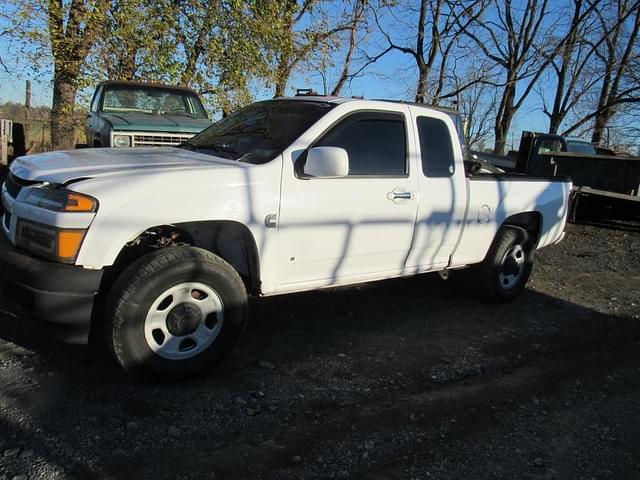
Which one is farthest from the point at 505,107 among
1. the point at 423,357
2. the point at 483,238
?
the point at 423,357

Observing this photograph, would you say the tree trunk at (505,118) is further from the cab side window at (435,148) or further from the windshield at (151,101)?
the cab side window at (435,148)

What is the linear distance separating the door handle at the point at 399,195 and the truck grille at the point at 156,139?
438cm

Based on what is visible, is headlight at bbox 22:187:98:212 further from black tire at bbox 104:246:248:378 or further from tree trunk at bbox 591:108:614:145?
tree trunk at bbox 591:108:614:145

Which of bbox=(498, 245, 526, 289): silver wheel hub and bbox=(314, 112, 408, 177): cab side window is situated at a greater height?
bbox=(314, 112, 408, 177): cab side window

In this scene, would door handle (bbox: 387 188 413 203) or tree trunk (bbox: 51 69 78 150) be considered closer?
door handle (bbox: 387 188 413 203)

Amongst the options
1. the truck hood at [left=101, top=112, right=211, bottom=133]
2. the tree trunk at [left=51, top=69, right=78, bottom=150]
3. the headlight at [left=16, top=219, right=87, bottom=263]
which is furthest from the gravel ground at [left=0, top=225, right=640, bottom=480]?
the tree trunk at [left=51, top=69, right=78, bottom=150]

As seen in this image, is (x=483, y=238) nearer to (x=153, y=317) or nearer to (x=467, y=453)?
(x=467, y=453)

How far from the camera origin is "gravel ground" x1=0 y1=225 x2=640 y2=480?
2.63 metres

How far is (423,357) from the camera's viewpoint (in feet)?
13.3

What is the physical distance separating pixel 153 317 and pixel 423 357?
82.9 inches

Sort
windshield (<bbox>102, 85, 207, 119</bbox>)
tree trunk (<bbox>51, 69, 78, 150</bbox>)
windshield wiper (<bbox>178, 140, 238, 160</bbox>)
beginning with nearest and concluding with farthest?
windshield wiper (<bbox>178, 140, 238, 160</bbox>), windshield (<bbox>102, 85, 207, 119</bbox>), tree trunk (<bbox>51, 69, 78, 150</bbox>)

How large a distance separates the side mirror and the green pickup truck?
15.1 ft

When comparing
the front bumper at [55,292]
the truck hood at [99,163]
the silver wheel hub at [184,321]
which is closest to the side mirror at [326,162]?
the truck hood at [99,163]

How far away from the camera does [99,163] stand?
132 inches
